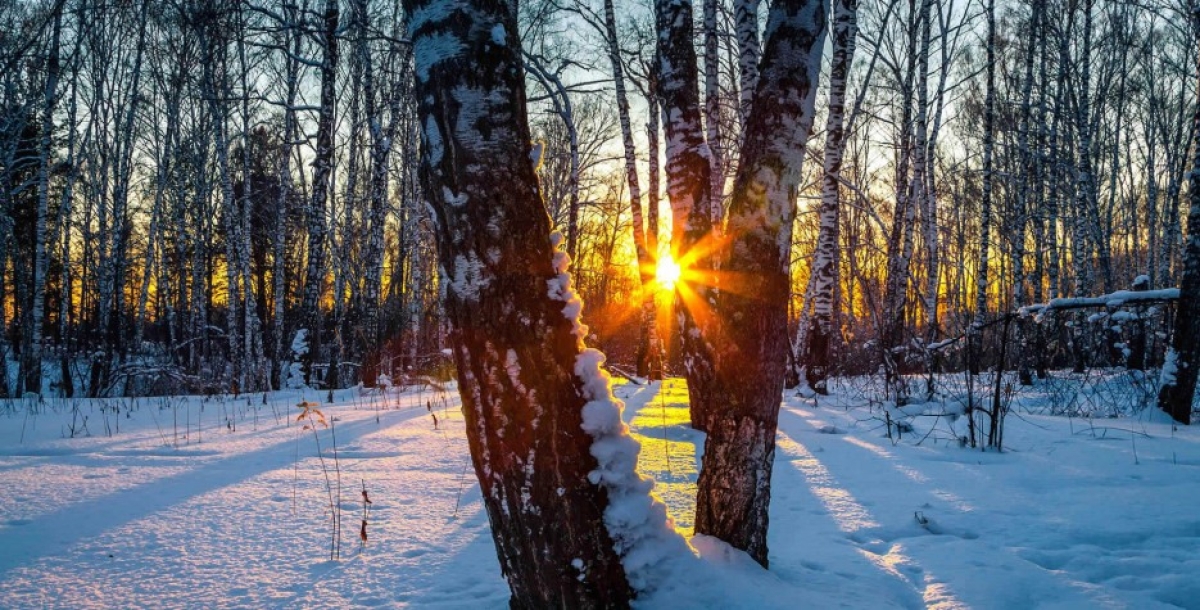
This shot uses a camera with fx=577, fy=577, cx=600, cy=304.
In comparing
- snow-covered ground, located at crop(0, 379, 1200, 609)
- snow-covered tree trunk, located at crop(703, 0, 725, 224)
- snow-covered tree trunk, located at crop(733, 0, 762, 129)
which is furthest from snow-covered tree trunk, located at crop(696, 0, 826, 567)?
snow-covered tree trunk, located at crop(703, 0, 725, 224)

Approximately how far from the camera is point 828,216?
8.34 meters

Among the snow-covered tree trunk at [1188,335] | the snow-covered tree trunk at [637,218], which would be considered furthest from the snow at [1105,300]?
the snow-covered tree trunk at [637,218]

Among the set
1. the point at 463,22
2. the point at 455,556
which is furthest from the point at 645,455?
the point at 463,22

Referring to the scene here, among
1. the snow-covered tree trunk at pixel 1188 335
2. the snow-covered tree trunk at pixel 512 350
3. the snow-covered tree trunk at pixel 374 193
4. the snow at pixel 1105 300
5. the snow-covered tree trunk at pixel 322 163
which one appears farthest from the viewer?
the snow-covered tree trunk at pixel 374 193

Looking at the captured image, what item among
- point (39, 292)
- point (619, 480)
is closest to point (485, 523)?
point (619, 480)

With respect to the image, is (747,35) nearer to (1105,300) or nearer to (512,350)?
Result: (1105,300)

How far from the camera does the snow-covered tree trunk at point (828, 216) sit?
7840 millimetres

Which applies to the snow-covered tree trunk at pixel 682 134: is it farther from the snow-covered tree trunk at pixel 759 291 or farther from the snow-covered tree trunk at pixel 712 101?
the snow-covered tree trunk at pixel 759 291

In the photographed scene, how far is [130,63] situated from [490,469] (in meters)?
20.5

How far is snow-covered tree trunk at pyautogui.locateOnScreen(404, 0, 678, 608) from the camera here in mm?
1463

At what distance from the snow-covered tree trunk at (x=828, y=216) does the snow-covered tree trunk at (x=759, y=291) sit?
6.54 m

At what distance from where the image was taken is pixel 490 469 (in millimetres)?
1512

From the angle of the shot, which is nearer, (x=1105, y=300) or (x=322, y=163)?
(x=1105, y=300)

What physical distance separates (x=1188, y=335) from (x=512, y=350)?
695 centimetres
